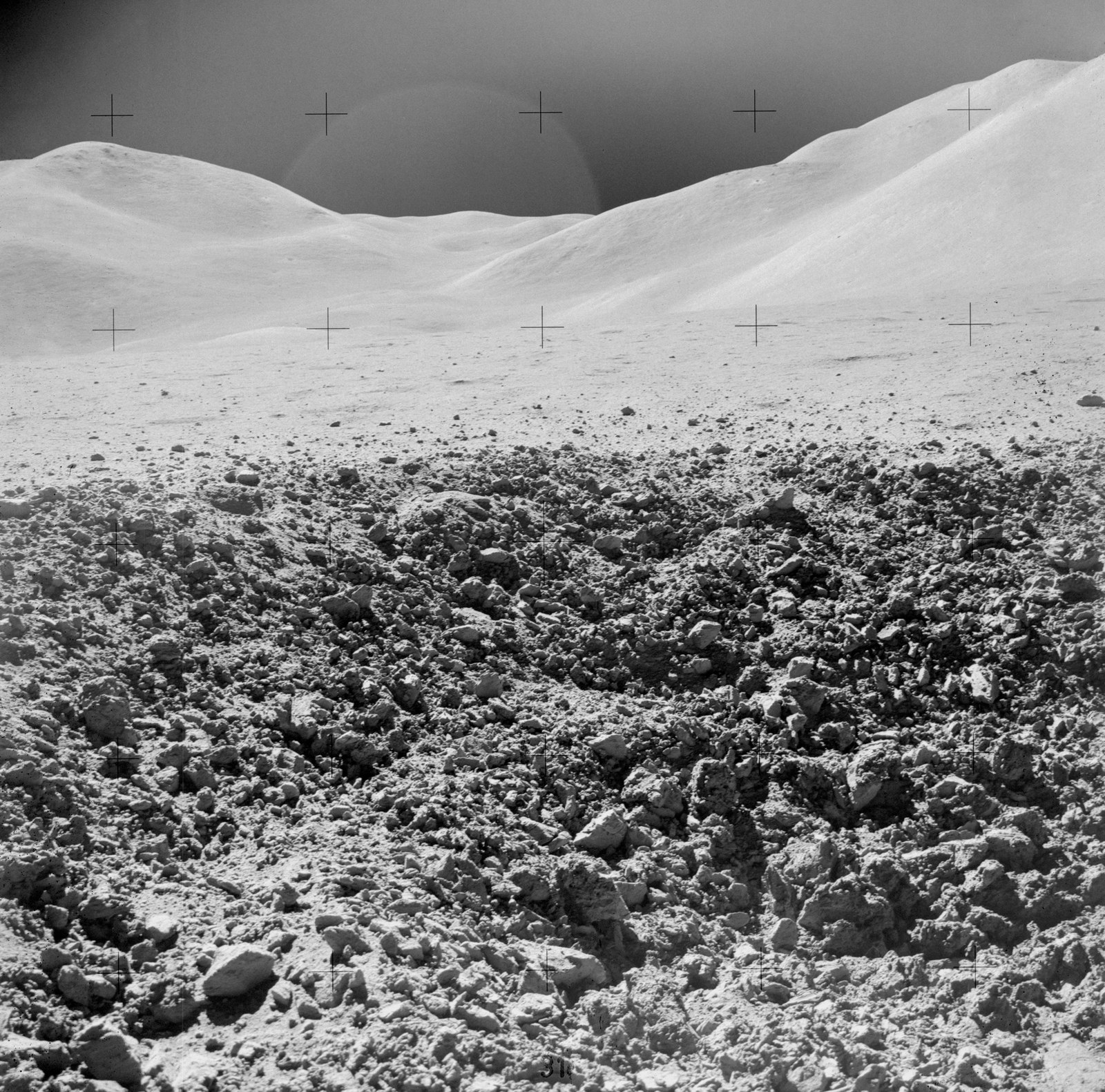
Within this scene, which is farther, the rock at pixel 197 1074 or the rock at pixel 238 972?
the rock at pixel 238 972

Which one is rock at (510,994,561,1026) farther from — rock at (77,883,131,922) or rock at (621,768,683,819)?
rock at (77,883,131,922)

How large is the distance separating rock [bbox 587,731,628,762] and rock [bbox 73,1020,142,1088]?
8.25 ft

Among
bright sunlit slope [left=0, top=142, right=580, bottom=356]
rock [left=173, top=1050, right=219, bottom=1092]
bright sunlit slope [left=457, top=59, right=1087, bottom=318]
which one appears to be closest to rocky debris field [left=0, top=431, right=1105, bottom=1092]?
rock [left=173, top=1050, right=219, bottom=1092]

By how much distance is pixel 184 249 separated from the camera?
39438mm

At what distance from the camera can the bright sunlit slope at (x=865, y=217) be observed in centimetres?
1997

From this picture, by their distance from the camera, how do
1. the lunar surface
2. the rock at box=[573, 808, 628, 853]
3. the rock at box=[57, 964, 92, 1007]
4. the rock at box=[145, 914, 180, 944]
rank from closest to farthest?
1. the rock at box=[57, 964, 92, 1007]
2. the lunar surface
3. the rock at box=[145, 914, 180, 944]
4. the rock at box=[573, 808, 628, 853]

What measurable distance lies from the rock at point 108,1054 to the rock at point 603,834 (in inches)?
81.2

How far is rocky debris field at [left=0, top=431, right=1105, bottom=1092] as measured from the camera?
12.8 ft

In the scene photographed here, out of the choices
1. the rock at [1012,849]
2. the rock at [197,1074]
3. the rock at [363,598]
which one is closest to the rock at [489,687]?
the rock at [363,598]

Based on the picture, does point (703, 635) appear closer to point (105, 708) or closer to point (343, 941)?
point (343, 941)

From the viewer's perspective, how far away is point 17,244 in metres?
32.2

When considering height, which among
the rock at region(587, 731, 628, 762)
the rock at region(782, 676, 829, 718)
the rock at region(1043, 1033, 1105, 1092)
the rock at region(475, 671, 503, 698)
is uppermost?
the rock at region(475, 671, 503, 698)

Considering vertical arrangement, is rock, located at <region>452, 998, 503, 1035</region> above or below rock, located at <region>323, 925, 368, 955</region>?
below

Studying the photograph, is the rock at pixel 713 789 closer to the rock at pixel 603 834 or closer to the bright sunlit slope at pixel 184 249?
the rock at pixel 603 834
